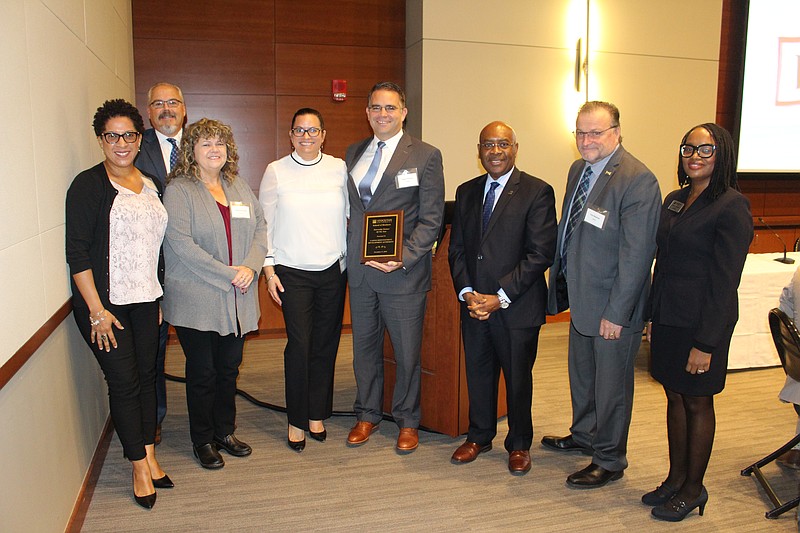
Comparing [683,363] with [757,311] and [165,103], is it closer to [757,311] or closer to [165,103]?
[757,311]

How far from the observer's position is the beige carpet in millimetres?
2742

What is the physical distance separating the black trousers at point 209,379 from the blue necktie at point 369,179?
96cm

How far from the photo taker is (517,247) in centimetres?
303

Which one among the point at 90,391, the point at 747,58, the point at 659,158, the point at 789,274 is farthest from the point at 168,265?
the point at 747,58

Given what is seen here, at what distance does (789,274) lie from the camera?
476 cm

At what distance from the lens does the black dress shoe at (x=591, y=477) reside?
3035 millimetres

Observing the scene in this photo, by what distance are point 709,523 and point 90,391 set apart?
2941mm

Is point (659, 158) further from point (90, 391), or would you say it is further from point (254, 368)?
point (90, 391)

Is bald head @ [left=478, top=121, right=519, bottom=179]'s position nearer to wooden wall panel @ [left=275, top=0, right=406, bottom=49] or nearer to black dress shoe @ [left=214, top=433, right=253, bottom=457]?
black dress shoe @ [left=214, top=433, right=253, bottom=457]

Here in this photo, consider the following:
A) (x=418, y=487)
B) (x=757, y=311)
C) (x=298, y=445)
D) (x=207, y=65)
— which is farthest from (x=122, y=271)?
(x=757, y=311)

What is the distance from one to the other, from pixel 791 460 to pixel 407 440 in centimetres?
200

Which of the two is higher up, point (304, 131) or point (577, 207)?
point (304, 131)

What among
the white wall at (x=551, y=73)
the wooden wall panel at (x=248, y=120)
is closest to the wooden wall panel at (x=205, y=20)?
the wooden wall panel at (x=248, y=120)

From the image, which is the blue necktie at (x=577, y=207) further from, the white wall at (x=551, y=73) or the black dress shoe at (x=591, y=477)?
the white wall at (x=551, y=73)
